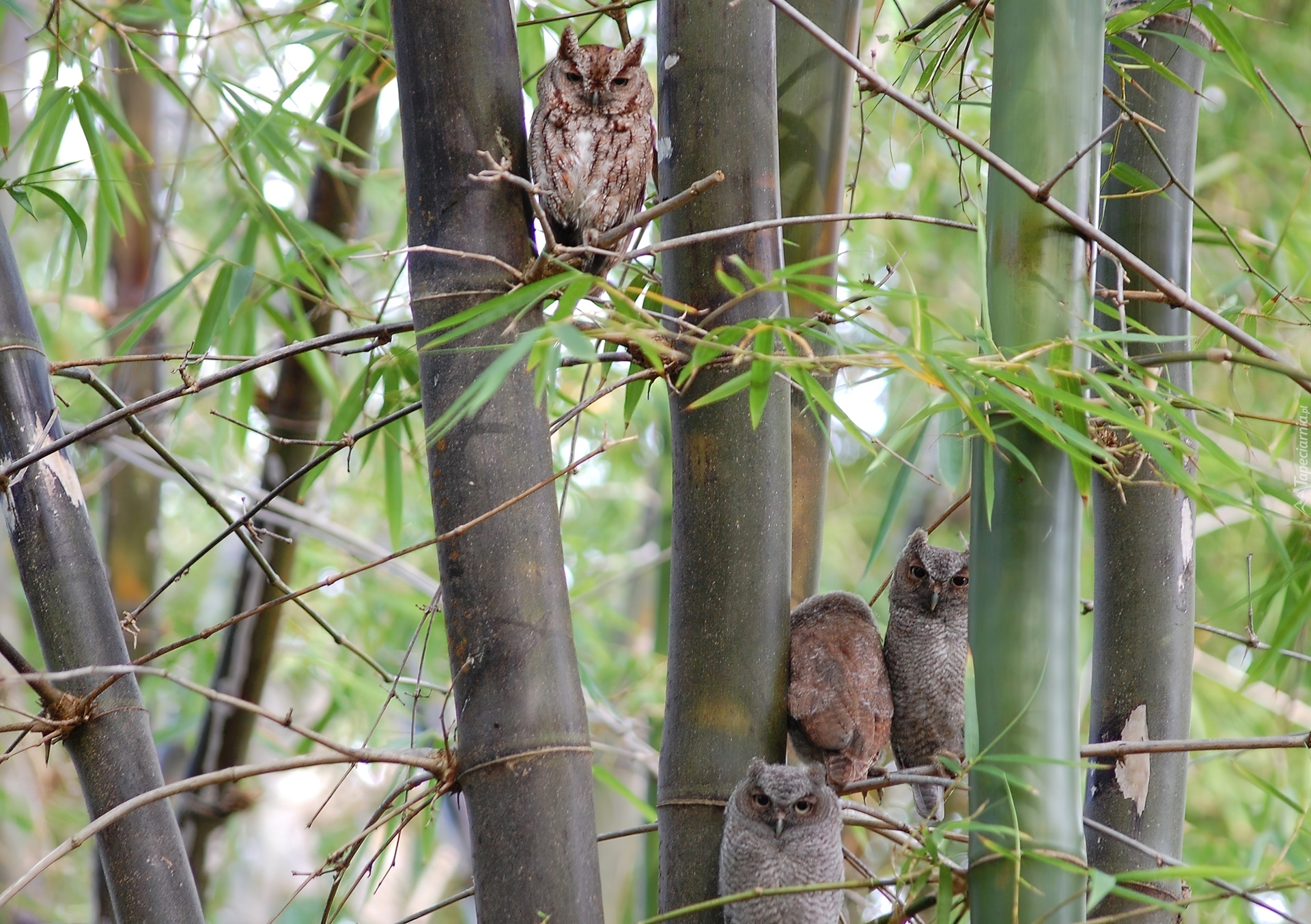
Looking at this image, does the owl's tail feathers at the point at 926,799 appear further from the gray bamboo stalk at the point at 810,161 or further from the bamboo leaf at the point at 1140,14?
the bamboo leaf at the point at 1140,14

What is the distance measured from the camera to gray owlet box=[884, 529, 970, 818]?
139 cm

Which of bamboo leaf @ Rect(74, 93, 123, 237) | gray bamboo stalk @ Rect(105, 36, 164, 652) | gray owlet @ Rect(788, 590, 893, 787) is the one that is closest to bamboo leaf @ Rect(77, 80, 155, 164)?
bamboo leaf @ Rect(74, 93, 123, 237)

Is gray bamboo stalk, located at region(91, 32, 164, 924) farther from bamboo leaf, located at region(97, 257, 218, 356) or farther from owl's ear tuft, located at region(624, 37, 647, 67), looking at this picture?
owl's ear tuft, located at region(624, 37, 647, 67)

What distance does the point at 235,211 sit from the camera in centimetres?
234

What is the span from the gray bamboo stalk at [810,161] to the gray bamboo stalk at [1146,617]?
312mm

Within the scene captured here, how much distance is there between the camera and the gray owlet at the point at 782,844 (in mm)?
1062

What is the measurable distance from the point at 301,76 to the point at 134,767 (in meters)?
1.07

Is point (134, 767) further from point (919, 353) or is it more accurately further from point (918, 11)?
point (918, 11)

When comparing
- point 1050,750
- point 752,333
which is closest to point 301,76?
point 752,333

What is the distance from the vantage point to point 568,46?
1.51 metres

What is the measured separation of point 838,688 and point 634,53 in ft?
2.79

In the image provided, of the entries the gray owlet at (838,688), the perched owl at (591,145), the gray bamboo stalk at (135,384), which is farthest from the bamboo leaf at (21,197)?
the gray bamboo stalk at (135,384)

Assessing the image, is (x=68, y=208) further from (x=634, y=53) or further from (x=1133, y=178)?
(x=1133, y=178)

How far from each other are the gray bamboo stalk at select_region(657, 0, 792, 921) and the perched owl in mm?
188
